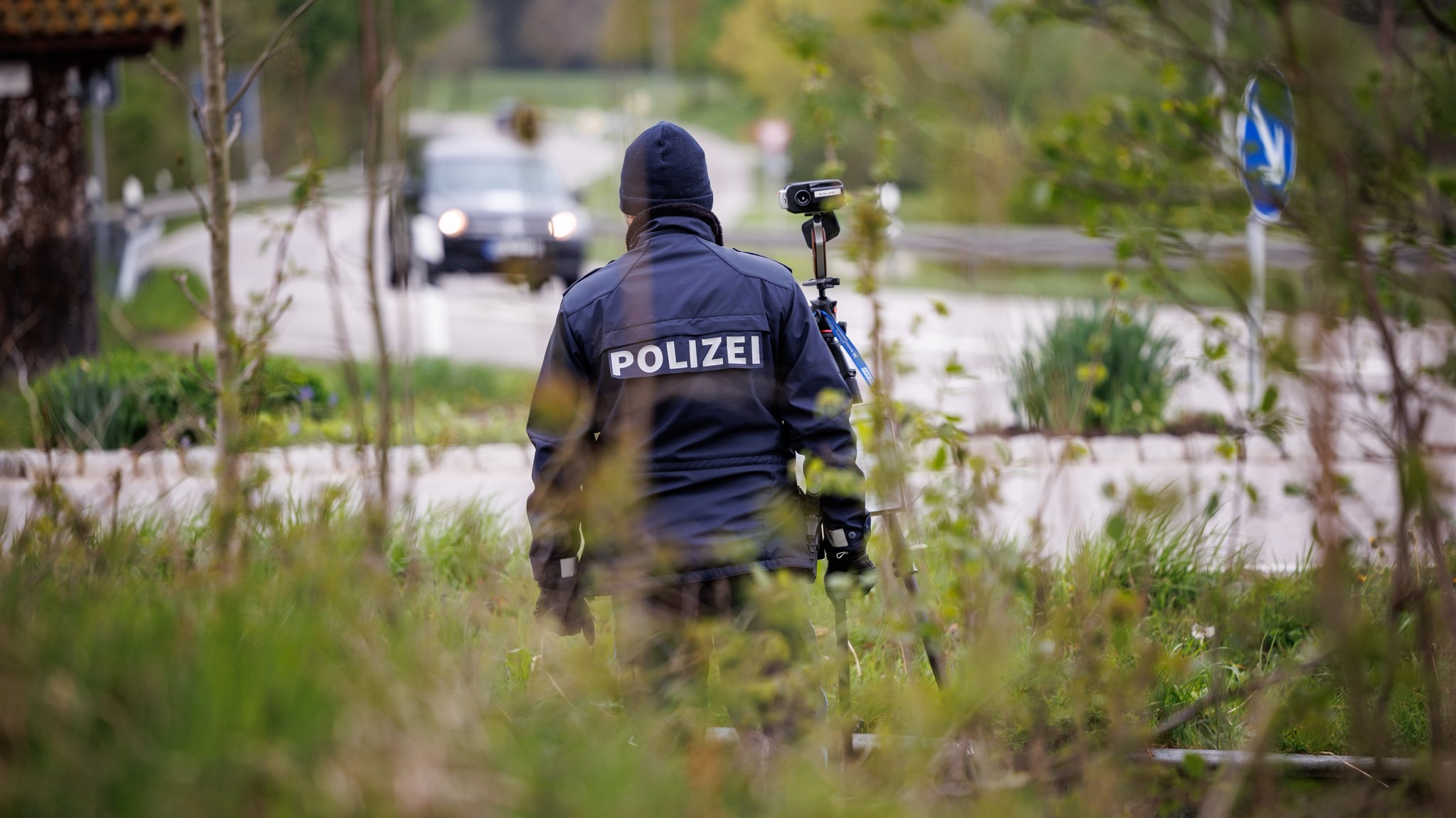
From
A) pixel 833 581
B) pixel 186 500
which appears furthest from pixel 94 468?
pixel 833 581

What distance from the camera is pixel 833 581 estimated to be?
8.96 feet

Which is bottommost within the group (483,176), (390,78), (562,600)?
(562,600)

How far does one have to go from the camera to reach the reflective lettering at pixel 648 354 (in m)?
3.08

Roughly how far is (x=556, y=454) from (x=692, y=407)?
0.36 metres

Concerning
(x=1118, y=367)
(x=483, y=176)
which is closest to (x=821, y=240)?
(x=1118, y=367)

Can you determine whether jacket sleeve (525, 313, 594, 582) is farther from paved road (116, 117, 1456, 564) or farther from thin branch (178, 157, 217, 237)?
thin branch (178, 157, 217, 237)

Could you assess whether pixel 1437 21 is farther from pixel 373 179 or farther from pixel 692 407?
pixel 373 179

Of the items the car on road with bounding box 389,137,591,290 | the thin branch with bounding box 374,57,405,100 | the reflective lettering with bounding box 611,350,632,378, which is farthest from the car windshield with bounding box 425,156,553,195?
the thin branch with bounding box 374,57,405,100

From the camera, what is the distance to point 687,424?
3.08m

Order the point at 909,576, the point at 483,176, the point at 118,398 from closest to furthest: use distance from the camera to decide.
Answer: the point at 909,576, the point at 118,398, the point at 483,176

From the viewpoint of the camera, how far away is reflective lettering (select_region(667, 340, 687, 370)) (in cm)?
307

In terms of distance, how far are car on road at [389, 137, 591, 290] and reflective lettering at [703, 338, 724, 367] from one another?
11.0 m

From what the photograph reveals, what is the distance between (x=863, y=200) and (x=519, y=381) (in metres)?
7.84

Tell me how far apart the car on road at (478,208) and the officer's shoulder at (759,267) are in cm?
1082
